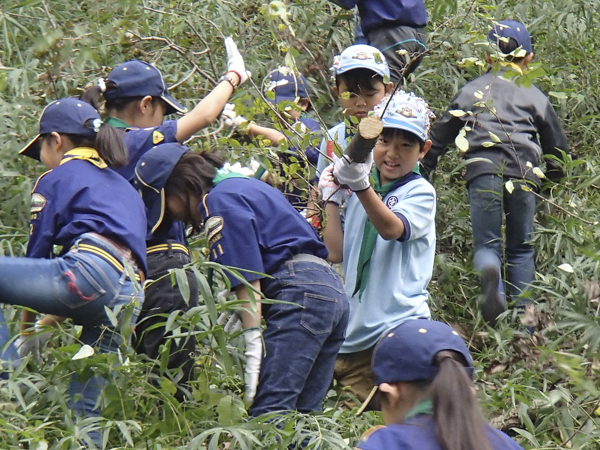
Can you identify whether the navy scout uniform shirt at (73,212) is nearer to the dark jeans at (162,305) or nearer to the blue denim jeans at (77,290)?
the blue denim jeans at (77,290)

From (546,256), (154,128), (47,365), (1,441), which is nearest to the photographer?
(1,441)

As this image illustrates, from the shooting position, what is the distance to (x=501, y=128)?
16.8 ft

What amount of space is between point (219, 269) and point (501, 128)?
2450 millimetres

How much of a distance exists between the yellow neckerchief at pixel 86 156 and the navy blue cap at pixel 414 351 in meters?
1.69

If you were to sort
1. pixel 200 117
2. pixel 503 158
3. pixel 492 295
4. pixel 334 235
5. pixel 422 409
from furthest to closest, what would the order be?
pixel 503 158 < pixel 492 295 < pixel 200 117 < pixel 334 235 < pixel 422 409

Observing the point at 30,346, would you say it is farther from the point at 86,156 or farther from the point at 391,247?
the point at 391,247

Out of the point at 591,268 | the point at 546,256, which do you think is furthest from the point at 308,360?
the point at 546,256

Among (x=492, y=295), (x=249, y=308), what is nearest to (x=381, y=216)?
(x=249, y=308)

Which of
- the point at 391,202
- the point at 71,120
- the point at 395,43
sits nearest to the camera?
the point at 71,120

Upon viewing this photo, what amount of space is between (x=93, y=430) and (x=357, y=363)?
1142 millimetres

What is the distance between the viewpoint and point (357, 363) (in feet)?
12.5

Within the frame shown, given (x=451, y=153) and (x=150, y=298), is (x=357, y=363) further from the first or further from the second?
(x=451, y=153)

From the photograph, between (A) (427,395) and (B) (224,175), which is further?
(B) (224,175)

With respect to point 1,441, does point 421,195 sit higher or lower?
higher
